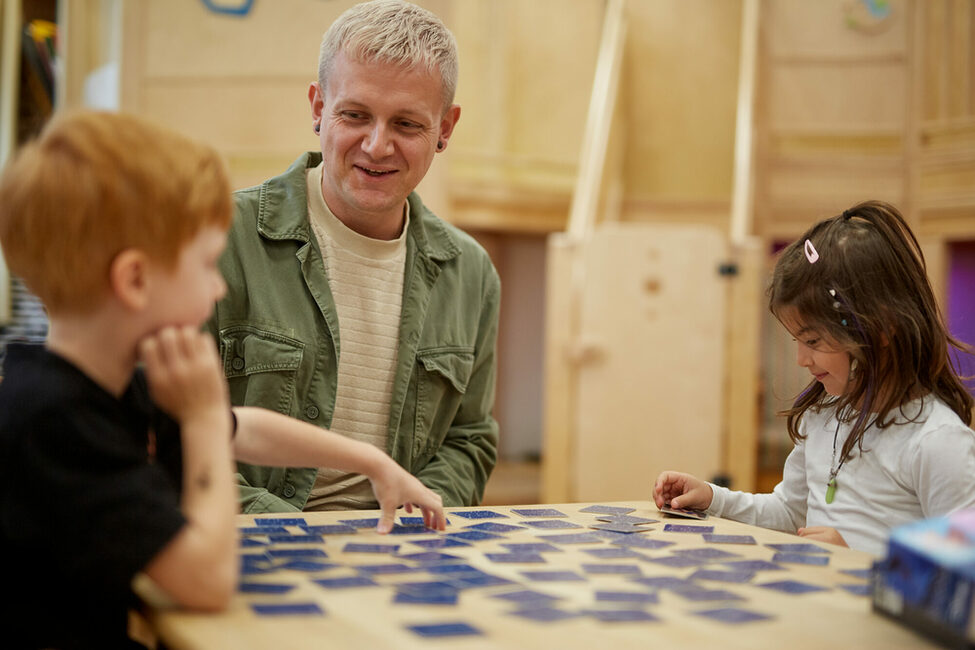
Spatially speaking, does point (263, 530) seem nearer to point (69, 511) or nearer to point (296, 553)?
point (296, 553)

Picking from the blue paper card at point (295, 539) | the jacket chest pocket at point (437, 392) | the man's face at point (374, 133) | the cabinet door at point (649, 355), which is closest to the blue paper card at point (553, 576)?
the blue paper card at point (295, 539)

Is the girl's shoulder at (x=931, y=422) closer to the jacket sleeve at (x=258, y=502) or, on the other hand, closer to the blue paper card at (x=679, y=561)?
the blue paper card at (x=679, y=561)

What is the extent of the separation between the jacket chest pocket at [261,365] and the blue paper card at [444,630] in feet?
3.83

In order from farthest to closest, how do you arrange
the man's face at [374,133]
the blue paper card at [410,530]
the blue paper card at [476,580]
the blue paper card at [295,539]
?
the man's face at [374,133] → the blue paper card at [410,530] → the blue paper card at [295,539] → the blue paper card at [476,580]

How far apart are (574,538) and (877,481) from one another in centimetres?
71

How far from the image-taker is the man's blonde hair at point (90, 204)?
1.20 m

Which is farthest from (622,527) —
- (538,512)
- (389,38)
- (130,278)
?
(389,38)

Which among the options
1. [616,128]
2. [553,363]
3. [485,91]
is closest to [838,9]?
[616,128]

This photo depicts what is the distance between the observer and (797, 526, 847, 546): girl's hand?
183 cm

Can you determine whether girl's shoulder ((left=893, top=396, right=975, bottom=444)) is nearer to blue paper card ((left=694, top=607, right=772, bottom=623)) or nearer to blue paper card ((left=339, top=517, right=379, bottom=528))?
blue paper card ((left=694, top=607, right=772, bottom=623))

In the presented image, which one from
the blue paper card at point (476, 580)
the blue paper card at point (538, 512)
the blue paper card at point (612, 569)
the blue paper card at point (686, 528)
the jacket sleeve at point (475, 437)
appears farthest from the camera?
the jacket sleeve at point (475, 437)

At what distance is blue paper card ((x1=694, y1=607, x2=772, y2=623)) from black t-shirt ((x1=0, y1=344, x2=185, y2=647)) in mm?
618

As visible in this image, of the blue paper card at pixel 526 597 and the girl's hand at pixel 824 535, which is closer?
the blue paper card at pixel 526 597

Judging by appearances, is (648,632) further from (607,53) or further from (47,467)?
(607,53)
